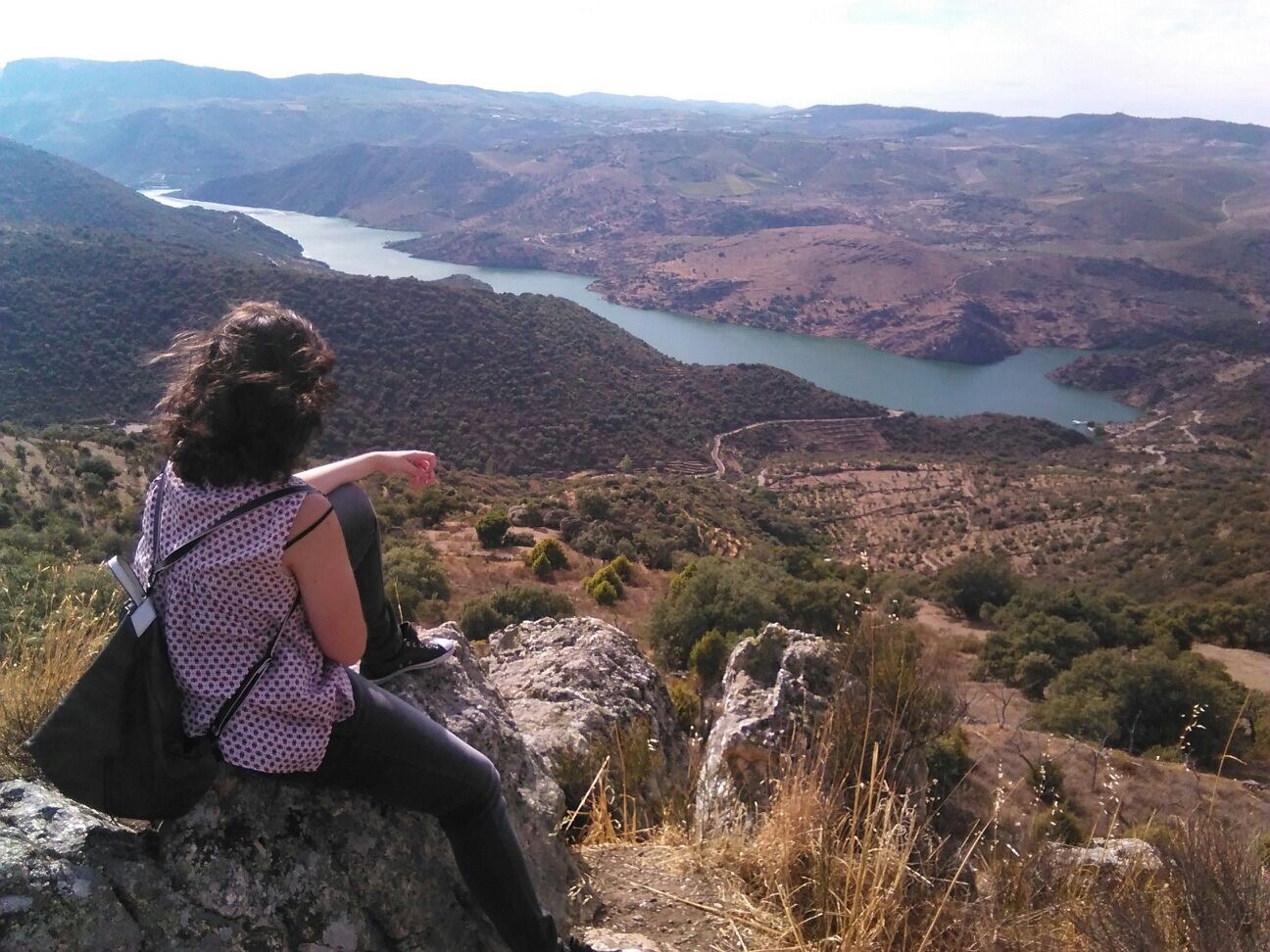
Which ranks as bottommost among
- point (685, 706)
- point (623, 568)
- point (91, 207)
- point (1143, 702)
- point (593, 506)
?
point (593, 506)

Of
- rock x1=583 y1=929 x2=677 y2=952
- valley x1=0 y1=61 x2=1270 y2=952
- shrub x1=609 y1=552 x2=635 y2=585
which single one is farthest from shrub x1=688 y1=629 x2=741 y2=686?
rock x1=583 y1=929 x2=677 y2=952

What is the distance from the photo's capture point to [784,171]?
163000 mm

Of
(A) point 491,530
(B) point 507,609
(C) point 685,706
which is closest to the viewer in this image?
(C) point 685,706

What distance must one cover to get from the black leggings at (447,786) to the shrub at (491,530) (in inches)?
621

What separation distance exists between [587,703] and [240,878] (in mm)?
2064

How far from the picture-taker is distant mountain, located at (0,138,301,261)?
72.4 m

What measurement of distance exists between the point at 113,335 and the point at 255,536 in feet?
150

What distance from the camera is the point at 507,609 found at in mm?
11188

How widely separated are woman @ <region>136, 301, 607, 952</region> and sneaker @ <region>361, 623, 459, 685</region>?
0.53 metres

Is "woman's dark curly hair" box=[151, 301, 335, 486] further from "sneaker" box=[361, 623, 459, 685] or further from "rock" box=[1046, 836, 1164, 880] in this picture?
"rock" box=[1046, 836, 1164, 880]

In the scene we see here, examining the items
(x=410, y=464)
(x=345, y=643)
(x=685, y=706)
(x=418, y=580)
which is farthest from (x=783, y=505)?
(x=345, y=643)

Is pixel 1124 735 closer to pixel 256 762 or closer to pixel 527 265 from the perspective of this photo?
pixel 256 762

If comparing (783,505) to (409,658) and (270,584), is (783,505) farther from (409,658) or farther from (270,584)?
(270,584)

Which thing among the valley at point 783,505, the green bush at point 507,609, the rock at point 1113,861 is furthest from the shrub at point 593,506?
the rock at point 1113,861
